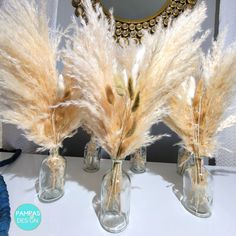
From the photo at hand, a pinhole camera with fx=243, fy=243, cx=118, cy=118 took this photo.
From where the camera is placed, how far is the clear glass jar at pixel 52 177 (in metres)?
0.74

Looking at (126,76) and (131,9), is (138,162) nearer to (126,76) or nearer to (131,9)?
(126,76)

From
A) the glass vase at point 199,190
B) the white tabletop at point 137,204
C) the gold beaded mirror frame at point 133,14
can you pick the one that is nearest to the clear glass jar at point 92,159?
the white tabletop at point 137,204

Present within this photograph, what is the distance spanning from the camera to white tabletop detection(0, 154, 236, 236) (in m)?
0.66

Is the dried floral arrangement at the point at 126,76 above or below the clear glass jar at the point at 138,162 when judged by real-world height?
above

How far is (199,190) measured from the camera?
0.73 metres

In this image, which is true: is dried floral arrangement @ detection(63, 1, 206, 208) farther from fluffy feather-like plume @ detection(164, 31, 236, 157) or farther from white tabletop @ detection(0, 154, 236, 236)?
white tabletop @ detection(0, 154, 236, 236)

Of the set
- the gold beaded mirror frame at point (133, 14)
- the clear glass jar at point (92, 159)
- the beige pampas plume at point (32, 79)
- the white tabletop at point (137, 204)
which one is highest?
the gold beaded mirror frame at point (133, 14)

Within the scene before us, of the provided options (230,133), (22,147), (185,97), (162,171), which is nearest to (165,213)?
(162,171)

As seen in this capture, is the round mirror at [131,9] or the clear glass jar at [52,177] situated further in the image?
the round mirror at [131,9]

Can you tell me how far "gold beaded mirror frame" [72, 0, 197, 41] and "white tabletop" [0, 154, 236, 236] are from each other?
0.56 meters

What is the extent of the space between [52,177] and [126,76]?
1.36 feet

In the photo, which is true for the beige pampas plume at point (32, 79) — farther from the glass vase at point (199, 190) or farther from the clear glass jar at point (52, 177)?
the glass vase at point (199, 190)

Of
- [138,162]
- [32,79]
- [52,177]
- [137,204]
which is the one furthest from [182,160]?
Result: [32,79]

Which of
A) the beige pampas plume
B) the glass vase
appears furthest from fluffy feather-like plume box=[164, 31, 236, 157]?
the beige pampas plume
